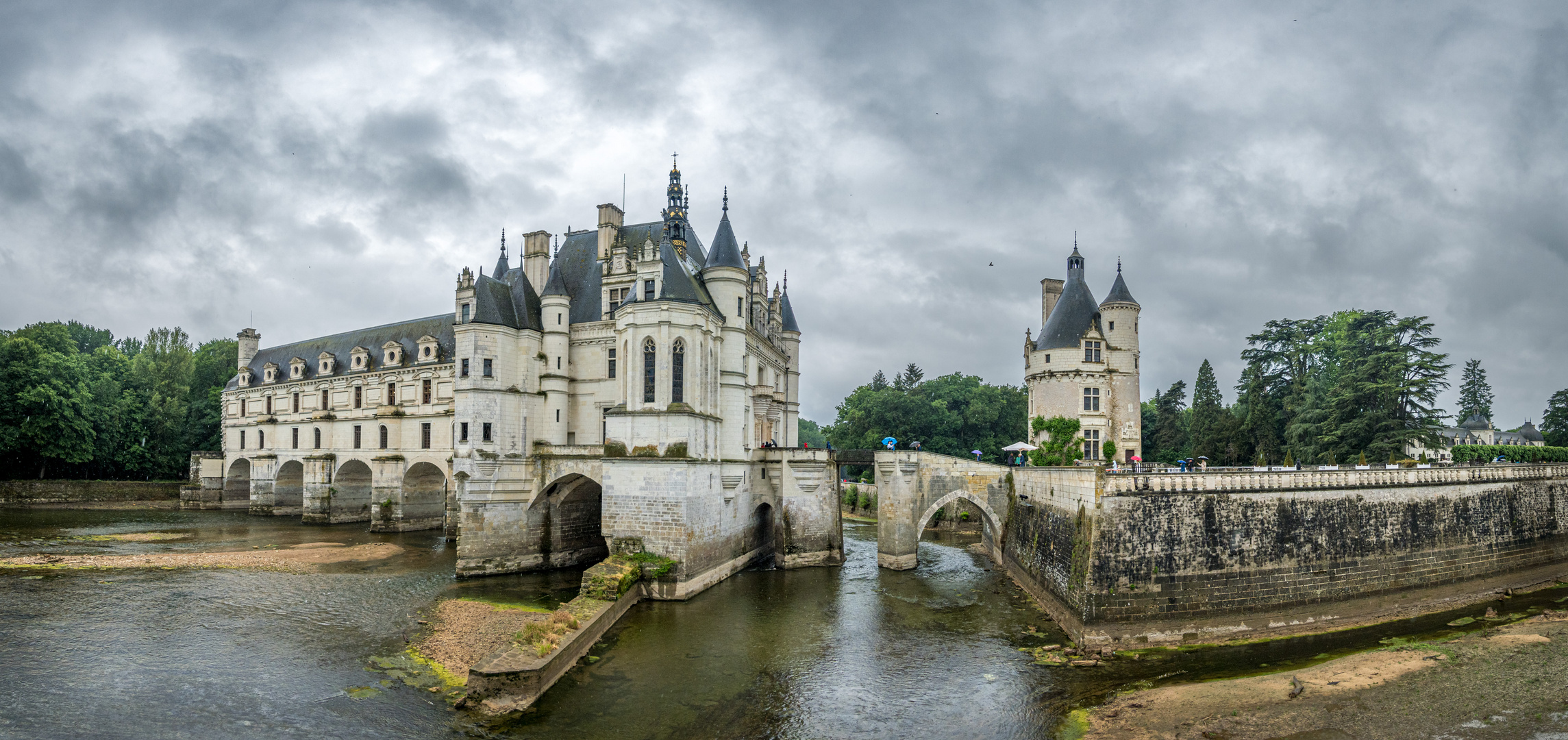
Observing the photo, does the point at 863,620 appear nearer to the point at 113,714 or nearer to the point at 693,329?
the point at 693,329

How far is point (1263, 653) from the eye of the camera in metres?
19.8

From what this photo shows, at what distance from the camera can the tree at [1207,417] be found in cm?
5125

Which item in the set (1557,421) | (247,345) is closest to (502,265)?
(247,345)

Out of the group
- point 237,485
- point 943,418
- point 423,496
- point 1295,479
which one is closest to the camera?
point 1295,479

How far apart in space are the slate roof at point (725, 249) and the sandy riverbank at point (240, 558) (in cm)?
2076

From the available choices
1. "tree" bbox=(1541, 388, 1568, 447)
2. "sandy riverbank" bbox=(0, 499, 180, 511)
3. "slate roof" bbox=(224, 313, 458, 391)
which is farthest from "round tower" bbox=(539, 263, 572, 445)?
"tree" bbox=(1541, 388, 1568, 447)

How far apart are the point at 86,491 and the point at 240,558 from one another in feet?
126

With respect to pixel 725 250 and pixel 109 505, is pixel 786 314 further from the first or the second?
pixel 109 505

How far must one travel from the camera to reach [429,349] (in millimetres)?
42875

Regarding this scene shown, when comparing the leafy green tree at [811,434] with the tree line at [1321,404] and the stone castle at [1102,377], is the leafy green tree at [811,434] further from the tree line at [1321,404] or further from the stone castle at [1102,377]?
the stone castle at [1102,377]

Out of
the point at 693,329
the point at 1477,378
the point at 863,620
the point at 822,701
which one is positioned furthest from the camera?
the point at 1477,378

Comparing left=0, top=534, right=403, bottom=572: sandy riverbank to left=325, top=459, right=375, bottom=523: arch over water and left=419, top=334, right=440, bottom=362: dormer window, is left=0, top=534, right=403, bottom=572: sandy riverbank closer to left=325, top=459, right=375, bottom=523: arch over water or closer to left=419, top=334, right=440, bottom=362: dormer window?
left=325, top=459, right=375, bottom=523: arch over water

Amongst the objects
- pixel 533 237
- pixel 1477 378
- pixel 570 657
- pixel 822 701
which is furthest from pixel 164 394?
pixel 1477 378

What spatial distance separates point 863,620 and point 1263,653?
11.2m
